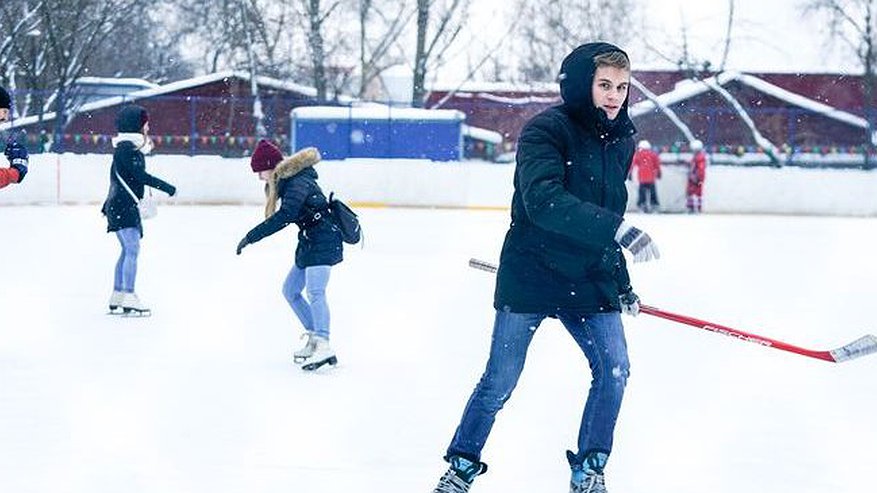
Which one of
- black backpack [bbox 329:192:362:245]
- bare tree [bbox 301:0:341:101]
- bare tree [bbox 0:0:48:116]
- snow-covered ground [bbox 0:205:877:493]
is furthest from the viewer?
bare tree [bbox 301:0:341:101]

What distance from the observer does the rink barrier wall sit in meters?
A: 20.0

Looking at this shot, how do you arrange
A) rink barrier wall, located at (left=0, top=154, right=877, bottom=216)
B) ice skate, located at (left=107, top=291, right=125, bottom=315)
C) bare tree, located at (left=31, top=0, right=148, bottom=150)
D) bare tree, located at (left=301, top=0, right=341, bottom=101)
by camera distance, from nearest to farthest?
ice skate, located at (left=107, top=291, right=125, bottom=315) → rink barrier wall, located at (left=0, top=154, right=877, bottom=216) → bare tree, located at (left=31, top=0, right=148, bottom=150) → bare tree, located at (left=301, top=0, right=341, bottom=101)

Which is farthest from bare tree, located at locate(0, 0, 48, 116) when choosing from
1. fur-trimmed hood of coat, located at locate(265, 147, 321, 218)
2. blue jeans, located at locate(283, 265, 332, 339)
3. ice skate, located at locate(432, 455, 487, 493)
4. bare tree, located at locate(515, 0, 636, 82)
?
ice skate, located at locate(432, 455, 487, 493)

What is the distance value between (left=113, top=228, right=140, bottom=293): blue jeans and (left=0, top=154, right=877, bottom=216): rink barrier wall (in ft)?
38.7

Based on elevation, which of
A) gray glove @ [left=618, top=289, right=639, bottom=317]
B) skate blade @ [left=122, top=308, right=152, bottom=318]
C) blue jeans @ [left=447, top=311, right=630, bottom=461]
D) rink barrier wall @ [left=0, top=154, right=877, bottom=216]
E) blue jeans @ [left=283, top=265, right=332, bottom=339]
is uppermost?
gray glove @ [left=618, top=289, right=639, bottom=317]

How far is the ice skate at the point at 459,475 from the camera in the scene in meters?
3.93

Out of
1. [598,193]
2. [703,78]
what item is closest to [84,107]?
[703,78]

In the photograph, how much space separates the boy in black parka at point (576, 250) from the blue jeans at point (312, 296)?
2541 mm

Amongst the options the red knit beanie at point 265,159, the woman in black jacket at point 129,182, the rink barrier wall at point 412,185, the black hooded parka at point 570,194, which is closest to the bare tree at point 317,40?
the rink barrier wall at point 412,185

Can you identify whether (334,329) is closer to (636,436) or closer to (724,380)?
(724,380)

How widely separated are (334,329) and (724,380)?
8.13 feet

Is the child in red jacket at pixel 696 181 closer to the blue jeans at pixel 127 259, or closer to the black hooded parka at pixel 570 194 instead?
the blue jeans at pixel 127 259

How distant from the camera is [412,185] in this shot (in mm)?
21016

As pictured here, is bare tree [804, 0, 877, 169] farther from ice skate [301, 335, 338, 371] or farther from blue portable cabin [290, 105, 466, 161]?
ice skate [301, 335, 338, 371]
